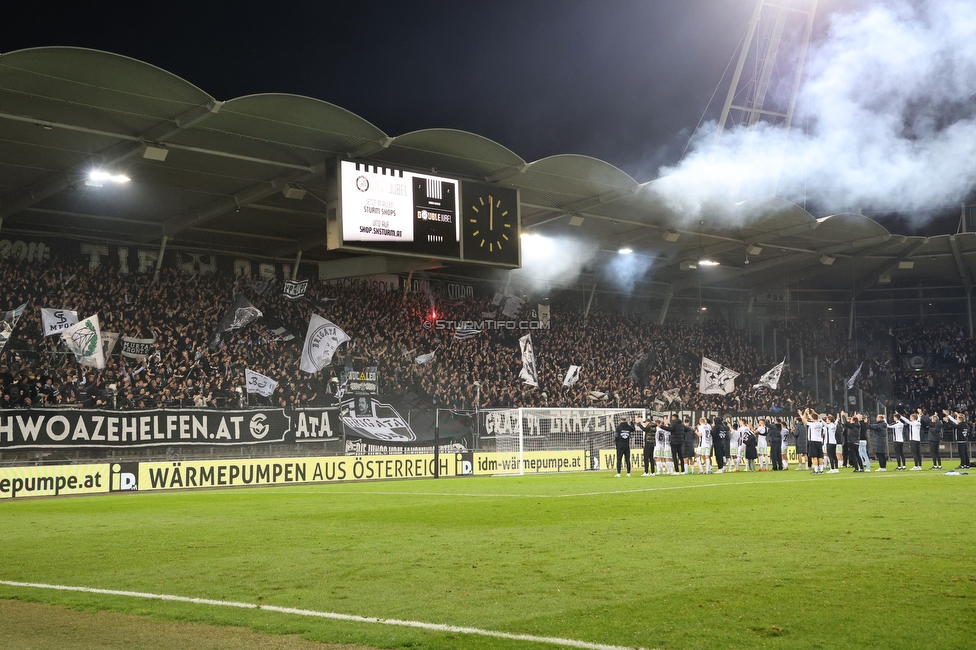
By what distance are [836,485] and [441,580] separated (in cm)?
1437

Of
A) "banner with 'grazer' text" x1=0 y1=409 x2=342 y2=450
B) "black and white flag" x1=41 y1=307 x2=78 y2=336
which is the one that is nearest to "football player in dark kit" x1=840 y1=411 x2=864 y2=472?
"banner with 'grazer' text" x1=0 y1=409 x2=342 y2=450

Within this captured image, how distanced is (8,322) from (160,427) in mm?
6139

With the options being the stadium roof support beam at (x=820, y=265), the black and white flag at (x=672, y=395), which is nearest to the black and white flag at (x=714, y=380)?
the black and white flag at (x=672, y=395)

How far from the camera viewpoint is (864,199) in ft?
128

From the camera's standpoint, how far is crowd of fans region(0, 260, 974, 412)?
3005 cm

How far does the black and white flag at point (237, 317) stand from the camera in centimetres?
3438

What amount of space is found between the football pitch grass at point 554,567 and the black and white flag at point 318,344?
17433 mm

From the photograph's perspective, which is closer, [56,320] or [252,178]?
[56,320]

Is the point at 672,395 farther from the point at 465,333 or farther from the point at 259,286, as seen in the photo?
the point at 259,286

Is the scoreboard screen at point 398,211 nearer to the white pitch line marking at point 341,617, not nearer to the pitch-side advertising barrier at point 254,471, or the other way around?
the pitch-side advertising barrier at point 254,471

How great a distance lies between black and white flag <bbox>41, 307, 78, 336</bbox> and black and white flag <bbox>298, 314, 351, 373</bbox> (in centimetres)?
805

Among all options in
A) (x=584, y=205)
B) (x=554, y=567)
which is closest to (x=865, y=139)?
(x=584, y=205)

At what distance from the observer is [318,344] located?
35.1 meters

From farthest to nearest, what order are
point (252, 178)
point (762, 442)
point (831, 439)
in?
point (762, 442)
point (252, 178)
point (831, 439)
